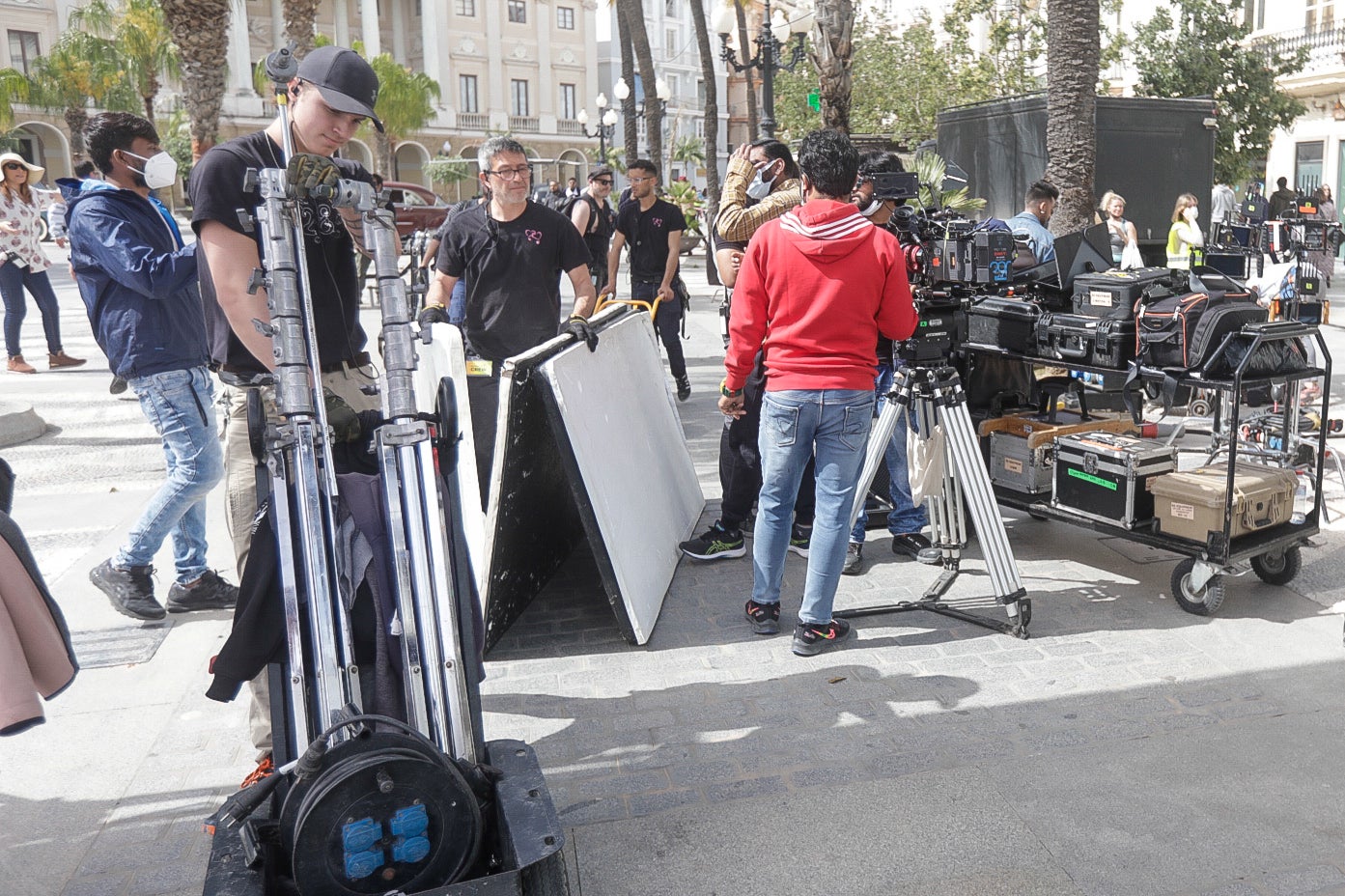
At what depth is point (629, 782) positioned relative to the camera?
3.66 metres

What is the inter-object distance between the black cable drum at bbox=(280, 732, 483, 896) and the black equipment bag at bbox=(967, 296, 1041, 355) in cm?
402

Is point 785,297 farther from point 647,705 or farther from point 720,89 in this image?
point 720,89

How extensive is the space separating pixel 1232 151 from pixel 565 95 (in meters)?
47.5

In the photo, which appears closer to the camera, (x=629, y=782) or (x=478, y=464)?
(x=629, y=782)

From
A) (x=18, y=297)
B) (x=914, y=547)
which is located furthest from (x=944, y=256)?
(x=18, y=297)

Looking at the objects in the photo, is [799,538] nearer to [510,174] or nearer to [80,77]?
[510,174]

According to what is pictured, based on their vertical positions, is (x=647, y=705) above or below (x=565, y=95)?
below

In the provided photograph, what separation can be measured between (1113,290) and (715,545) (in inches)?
88.0

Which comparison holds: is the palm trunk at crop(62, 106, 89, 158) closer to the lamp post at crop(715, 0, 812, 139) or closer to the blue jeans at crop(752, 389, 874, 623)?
the lamp post at crop(715, 0, 812, 139)

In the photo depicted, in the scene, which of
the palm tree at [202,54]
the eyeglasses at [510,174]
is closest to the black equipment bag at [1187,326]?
the eyeglasses at [510,174]

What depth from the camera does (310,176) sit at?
2.71 metres

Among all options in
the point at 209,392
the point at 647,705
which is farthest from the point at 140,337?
the point at 647,705

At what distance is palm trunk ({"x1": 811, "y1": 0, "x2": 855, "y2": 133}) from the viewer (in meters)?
12.0

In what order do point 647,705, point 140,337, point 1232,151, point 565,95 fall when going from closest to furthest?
point 647,705 → point 140,337 → point 1232,151 → point 565,95
